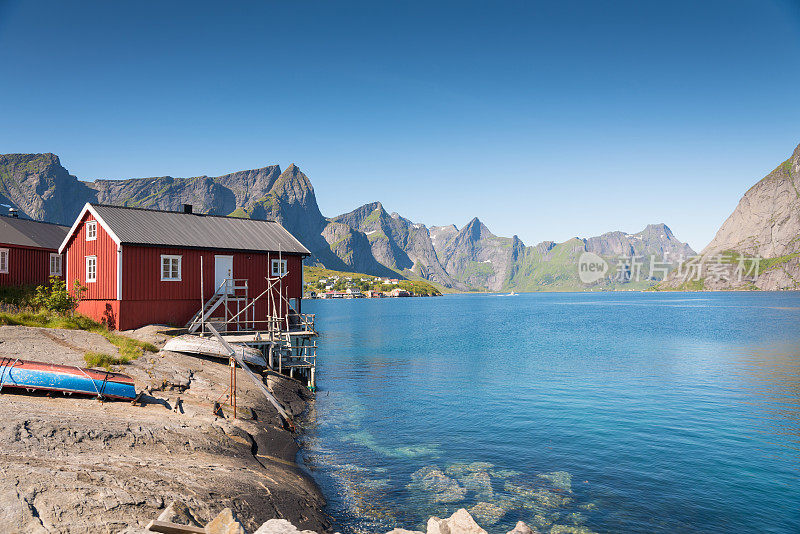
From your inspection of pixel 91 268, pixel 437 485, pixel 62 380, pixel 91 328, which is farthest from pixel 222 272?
pixel 437 485

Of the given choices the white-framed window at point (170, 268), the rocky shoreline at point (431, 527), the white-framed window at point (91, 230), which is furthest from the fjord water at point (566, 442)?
the white-framed window at point (91, 230)

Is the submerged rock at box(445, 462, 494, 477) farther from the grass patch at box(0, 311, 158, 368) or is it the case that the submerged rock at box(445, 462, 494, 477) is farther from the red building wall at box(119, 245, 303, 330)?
the red building wall at box(119, 245, 303, 330)

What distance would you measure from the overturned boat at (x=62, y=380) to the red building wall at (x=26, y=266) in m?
28.2

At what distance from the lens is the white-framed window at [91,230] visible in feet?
121

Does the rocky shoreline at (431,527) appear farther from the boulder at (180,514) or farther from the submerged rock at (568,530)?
the boulder at (180,514)

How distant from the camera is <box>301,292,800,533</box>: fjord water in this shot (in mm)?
17188

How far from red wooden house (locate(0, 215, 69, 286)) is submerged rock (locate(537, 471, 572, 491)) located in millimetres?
45343

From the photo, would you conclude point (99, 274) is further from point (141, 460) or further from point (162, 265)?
point (141, 460)

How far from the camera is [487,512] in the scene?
17.0 metres

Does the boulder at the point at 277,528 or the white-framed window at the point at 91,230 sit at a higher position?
the white-framed window at the point at 91,230

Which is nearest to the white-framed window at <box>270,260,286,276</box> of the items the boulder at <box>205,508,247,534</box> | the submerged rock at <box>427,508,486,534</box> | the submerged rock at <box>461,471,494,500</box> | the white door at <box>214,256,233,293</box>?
the white door at <box>214,256,233,293</box>

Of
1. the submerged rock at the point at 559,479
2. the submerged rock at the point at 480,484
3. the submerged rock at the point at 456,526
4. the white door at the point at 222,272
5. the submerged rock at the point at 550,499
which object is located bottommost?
the submerged rock at the point at 480,484

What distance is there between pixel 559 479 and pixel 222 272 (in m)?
30.5

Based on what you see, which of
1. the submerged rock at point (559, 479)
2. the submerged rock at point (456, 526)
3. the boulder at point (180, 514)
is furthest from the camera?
the submerged rock at point (559, 479)
